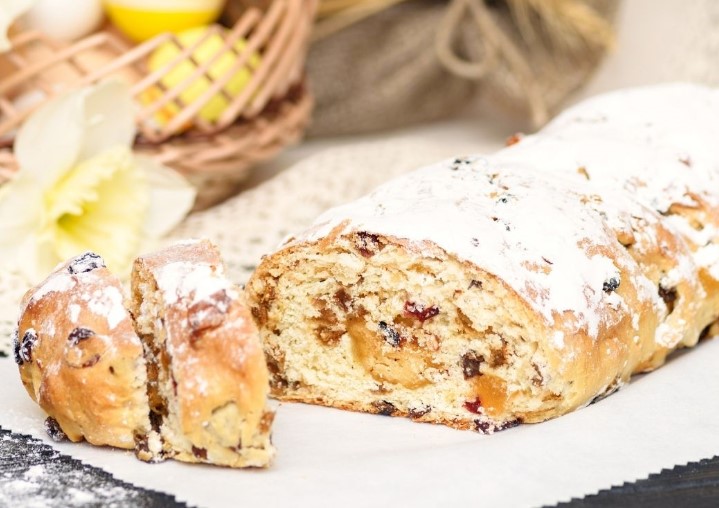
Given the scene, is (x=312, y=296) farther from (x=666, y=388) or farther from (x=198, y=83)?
(x=198, y=83)

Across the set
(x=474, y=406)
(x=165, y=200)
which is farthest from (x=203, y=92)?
(x=474, y=406)

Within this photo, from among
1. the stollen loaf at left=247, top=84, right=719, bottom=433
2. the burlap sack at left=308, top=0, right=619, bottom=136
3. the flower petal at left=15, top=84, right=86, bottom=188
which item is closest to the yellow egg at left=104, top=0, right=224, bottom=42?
the flower petal at left=15, top=84, right=86, bottom=188

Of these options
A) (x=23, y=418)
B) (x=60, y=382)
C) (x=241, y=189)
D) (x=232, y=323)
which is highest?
(x=232, y=323)

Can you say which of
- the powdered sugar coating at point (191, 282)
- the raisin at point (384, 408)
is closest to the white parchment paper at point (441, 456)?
the raisin at point (384, 408)

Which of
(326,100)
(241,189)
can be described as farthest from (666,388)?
(326,100)

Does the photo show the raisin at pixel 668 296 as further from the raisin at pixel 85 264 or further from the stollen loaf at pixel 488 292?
the raisin at pixel 85 264

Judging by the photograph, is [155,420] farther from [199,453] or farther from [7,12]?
[7,12]

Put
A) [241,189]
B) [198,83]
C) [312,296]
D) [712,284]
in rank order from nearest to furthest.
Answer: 1. [312,296]
2. [712,284]
3. [198,83]
4. [241,189]
